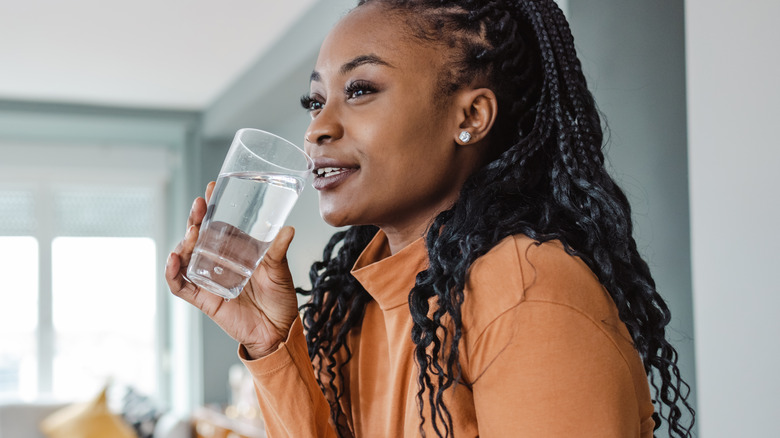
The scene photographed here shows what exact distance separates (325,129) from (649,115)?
0.97 metres

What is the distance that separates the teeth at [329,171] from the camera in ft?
3.24

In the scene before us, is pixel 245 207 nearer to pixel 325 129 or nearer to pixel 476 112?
pixel 325 129

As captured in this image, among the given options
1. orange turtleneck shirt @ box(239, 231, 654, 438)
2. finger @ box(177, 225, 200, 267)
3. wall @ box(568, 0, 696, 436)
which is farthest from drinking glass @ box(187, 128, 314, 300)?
wall @ box(568, 0, 696, 436)

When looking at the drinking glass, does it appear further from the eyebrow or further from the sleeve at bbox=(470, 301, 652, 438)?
the sleeve at bbox=(470, 301, 652, 438)

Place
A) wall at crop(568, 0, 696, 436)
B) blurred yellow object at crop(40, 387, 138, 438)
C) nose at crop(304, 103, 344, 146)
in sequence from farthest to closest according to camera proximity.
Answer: blurred yellow object at crop(40, 387, 138, 438) < wall at crop(568, 0, 696, 436) < nose at crop(304, 103, 344, 146)

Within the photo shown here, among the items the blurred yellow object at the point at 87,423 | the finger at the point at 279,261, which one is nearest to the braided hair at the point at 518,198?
the finger at the point at 279,261

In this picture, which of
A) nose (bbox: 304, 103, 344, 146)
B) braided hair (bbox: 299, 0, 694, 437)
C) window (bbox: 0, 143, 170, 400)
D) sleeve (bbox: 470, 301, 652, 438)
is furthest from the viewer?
window (bbox: 0, 143, 170, 400)

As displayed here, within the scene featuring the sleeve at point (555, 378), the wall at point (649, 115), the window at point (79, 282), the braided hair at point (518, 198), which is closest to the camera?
the sleeve at point (555, 378)

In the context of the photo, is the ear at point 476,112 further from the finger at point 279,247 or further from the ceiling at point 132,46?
the ceiling at point 132,46

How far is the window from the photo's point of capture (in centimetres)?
523

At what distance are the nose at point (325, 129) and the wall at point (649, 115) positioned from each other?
806mm

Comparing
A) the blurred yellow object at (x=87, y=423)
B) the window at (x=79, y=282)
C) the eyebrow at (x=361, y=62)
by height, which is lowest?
the blurred yellow object at (x=87, y=423)

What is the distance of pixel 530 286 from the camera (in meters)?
0.75

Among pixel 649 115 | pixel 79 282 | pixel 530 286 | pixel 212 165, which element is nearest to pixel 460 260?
pixel 530 286
